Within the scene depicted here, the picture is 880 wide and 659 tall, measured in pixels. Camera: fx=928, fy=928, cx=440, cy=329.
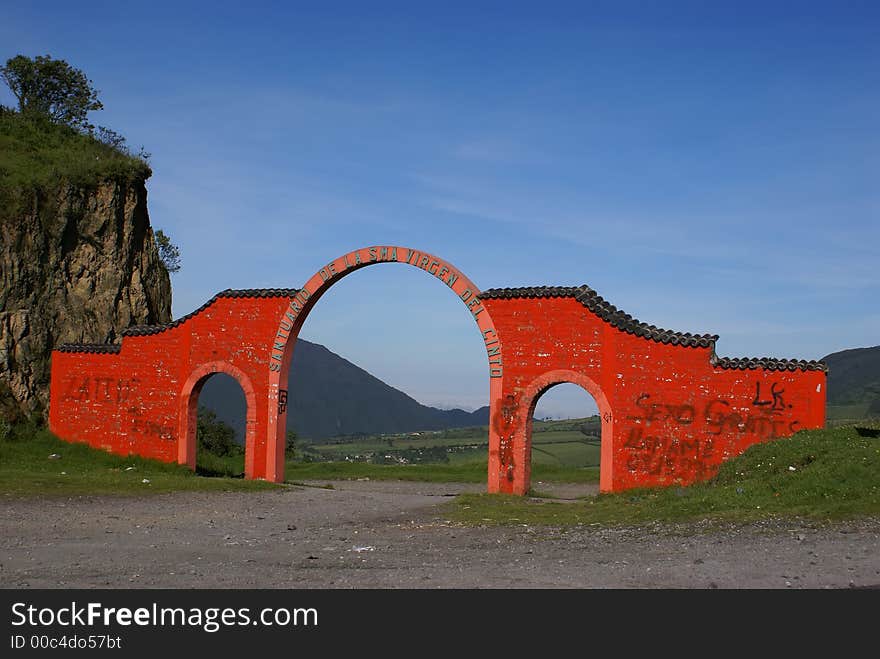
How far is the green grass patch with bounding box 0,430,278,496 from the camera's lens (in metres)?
18.1

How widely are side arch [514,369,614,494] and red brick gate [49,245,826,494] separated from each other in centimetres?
3

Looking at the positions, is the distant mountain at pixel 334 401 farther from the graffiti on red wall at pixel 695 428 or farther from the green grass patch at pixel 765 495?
the green grass patch at pixel 765 495

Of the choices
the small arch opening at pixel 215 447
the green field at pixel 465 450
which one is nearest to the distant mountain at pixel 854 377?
the green field at pixel 465 450

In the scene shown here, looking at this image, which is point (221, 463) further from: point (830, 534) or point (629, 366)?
point (830, 534)

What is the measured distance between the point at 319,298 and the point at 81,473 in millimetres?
6796

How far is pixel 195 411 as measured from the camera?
23.6 metres

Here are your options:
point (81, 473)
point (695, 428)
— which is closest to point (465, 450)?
point (81, 473)

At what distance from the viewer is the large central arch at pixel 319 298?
20578 millimetres

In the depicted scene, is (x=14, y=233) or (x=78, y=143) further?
(x=78, y=143)

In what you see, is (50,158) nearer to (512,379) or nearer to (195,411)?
(195,411)

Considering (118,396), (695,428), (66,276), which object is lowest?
(695,428)

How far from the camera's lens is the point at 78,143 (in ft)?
98.4
